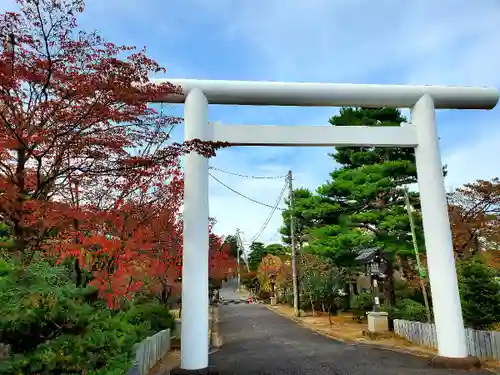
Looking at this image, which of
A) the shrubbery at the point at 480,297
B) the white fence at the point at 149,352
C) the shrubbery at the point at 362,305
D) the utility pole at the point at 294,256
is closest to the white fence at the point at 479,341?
the shrubbery at the point at 480,297

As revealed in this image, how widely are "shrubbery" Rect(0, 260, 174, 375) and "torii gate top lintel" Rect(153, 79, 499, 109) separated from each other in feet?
14.3

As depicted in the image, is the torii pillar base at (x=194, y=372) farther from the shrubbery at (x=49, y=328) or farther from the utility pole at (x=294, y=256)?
the utility pole at (x=294, y=256)

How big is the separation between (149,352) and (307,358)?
3857 mm

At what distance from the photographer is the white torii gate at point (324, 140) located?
7.41 metres

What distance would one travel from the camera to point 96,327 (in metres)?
5.38

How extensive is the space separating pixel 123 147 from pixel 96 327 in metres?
2.93

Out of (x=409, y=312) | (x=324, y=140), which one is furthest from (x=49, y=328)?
(x=409, y=312)

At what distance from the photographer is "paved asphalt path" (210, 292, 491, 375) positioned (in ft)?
25.8

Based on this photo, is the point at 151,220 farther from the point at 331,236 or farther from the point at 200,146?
the point at 331,236

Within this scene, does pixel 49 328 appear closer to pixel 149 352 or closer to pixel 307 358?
pixel 149 352

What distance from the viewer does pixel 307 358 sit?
368 inches

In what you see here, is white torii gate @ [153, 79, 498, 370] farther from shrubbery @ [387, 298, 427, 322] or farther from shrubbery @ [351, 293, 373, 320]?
shrubbery @ [351, 293, 373, 320]

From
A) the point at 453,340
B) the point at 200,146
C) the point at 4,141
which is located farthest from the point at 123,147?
the point at 453,340

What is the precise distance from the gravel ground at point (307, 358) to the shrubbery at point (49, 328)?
337 cm
